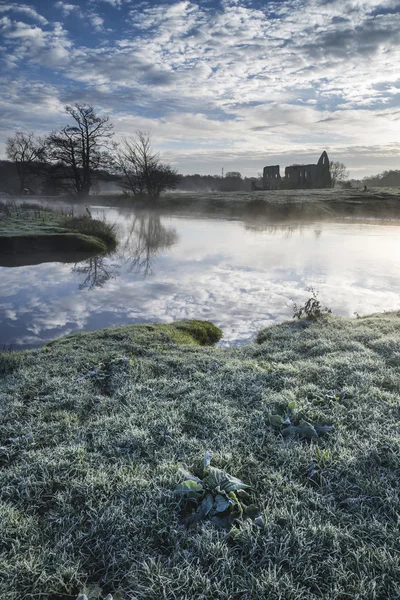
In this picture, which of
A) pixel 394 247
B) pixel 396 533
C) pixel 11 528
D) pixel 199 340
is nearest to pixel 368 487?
pixel 396 533

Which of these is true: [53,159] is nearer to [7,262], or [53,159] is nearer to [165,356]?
[7,262]

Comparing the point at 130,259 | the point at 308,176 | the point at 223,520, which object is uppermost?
the point at 308,176

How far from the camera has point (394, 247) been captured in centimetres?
1989

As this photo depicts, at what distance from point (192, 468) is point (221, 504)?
0.57 metres

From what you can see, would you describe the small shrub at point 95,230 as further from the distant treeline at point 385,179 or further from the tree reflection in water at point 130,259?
the distant treeline at point 385,179

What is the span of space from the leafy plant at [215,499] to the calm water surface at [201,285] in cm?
550

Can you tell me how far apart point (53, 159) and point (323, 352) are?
44.3 meters

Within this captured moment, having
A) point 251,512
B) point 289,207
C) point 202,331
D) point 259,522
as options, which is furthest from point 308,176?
point 259,522

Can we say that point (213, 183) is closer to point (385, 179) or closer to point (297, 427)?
point (385, 179)

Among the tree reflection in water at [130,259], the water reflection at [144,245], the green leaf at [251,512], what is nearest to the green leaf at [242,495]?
the green leaf at [251,512]

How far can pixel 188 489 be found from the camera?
118 inches

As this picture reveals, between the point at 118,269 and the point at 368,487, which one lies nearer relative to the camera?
the point at 368,487

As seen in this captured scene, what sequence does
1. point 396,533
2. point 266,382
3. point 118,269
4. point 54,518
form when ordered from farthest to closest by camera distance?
point 118,269, point 266,382, point 54,518, point 396,533

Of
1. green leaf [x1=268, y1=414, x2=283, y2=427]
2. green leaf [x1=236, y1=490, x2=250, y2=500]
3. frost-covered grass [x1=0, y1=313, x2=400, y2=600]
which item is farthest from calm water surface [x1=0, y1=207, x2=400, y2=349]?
green leaf [x1=236, y1=490, x2=250, y2=500]
